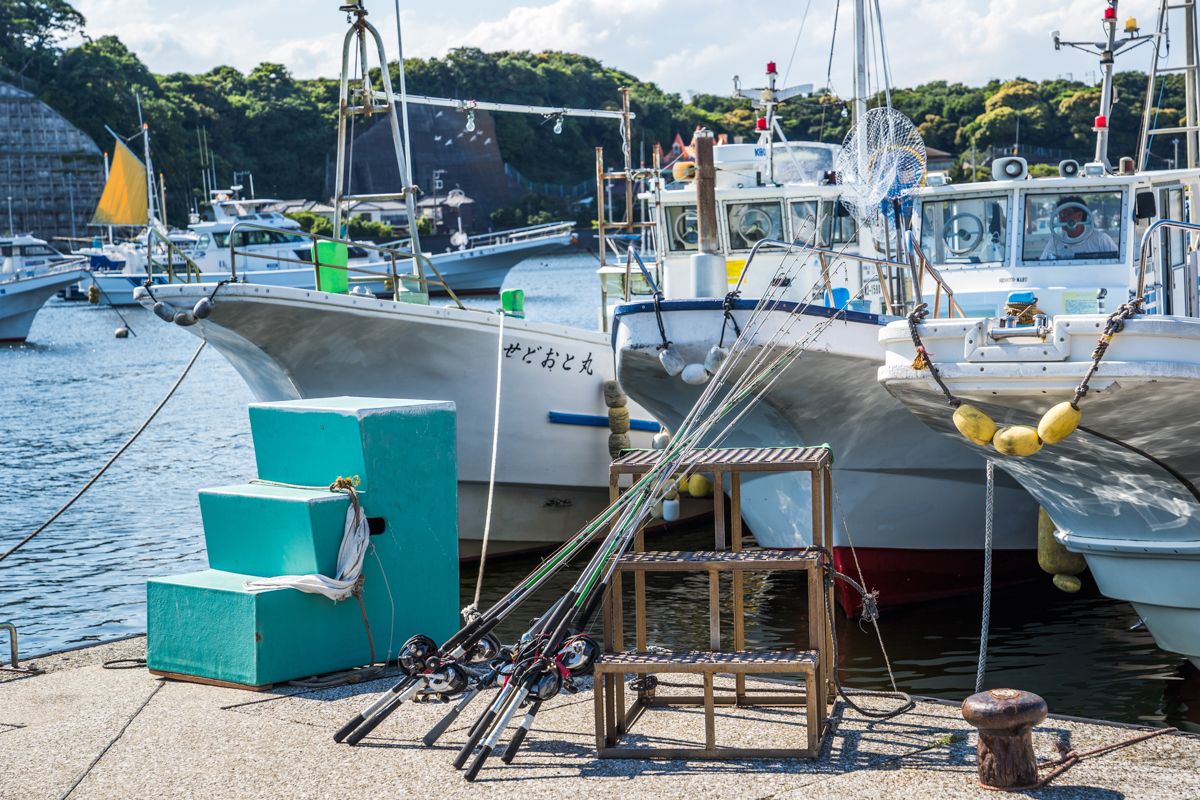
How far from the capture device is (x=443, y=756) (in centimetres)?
515

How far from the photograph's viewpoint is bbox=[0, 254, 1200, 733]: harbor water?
28.5ft

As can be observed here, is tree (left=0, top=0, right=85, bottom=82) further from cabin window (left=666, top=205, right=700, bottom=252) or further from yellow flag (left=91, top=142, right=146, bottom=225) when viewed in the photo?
cabin window (left=666, top=205, right=700, bottom=252)

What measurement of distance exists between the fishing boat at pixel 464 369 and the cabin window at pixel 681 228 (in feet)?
3.85

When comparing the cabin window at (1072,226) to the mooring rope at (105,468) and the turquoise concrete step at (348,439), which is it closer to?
the turquoise concrete step at (348,439)

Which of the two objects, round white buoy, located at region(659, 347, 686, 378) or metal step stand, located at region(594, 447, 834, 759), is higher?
round white buoy, located at region(659, 347, 686, 378)

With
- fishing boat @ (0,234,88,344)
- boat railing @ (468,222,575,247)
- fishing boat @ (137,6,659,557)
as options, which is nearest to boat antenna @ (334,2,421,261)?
fishing boat @ (137,6,659,557)

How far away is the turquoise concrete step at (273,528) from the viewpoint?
609cm

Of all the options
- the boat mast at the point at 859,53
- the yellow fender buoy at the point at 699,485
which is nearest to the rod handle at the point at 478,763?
the yellow fender buoy at the point at 699,485

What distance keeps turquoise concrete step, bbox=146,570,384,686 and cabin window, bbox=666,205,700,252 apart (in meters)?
6.69

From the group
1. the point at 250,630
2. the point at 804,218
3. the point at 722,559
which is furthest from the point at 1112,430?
the point at 804,218

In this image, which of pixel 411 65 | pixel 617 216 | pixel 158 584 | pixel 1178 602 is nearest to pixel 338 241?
pixel 158 584

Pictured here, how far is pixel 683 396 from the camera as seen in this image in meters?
9.54

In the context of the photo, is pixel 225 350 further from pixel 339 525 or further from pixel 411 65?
pixel 411 65

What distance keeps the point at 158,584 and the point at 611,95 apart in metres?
107
